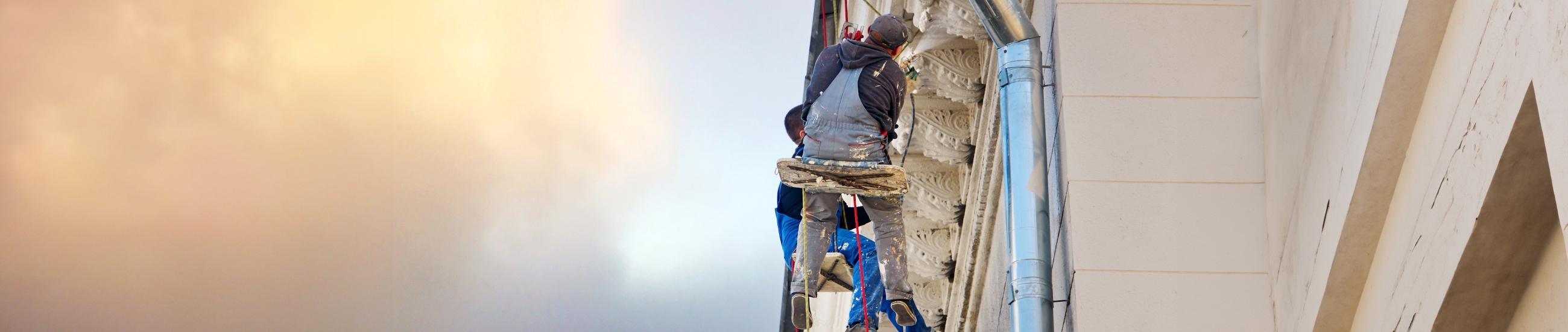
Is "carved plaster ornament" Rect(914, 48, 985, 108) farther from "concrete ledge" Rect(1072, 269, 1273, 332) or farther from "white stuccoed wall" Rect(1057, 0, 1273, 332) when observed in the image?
"concrete ledge" Rect(1072, 269, 1273, 332)

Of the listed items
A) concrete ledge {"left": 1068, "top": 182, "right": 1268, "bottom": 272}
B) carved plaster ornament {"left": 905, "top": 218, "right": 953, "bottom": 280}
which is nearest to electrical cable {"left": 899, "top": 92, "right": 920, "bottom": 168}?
carved plaster ornament {"left": 905, "top": 218, "right": 953, "bottom": 280}

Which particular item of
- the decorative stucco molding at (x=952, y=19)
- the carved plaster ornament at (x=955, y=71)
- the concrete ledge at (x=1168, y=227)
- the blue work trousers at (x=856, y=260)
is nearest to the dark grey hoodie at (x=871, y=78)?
the decorative stucco molding at (x=952, y=19)

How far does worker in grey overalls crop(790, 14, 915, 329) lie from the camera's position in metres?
6.62

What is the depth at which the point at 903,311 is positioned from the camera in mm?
6930

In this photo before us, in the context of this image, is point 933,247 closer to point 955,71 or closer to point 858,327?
point 858,327

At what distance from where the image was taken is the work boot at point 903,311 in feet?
22.7

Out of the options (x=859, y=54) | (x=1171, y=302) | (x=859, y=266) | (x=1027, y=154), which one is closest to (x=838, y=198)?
(x=859, y=54)

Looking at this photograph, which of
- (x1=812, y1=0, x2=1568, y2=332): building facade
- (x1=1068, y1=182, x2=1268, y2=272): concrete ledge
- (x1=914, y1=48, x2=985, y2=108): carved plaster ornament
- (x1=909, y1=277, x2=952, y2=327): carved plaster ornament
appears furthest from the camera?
(x1=909, y1=277, x2=952, y2=327): carved plaster ornament

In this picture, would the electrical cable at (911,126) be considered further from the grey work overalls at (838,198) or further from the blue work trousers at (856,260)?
the grey work overalls at (838,198)

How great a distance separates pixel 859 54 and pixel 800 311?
1.43 meters

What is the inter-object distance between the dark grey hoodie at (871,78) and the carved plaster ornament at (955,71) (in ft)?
1.79

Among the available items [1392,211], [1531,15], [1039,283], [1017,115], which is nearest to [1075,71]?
[1017,115]

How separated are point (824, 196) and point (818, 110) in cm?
51

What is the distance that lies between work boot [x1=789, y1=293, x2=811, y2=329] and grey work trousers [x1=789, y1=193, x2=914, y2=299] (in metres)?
0.07
